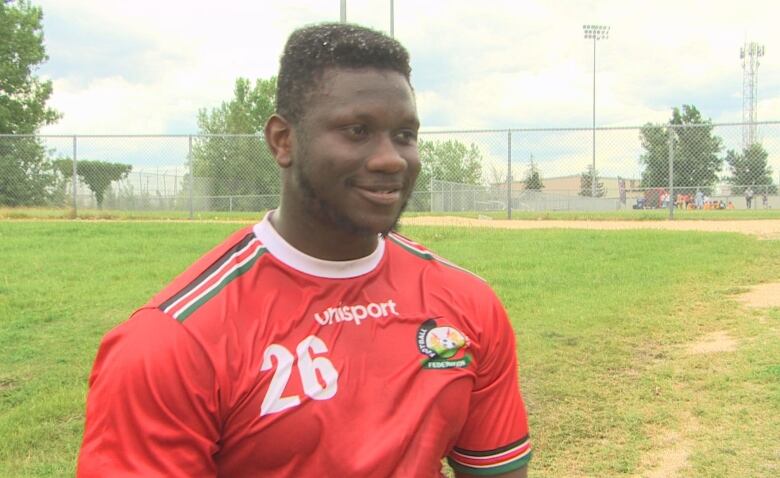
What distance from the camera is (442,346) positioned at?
179 centimetres

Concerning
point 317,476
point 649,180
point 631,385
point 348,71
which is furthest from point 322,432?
point 649,180

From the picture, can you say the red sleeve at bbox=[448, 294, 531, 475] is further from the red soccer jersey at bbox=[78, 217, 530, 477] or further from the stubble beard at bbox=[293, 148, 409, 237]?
the stubble beard at bbox=[293, 148, 409, 237]

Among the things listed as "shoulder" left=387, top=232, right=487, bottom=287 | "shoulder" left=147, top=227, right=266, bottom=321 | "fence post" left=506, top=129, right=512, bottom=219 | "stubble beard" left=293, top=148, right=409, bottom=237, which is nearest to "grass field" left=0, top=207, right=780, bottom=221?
"fence post" left=506, top=129, right=512, bottom=219

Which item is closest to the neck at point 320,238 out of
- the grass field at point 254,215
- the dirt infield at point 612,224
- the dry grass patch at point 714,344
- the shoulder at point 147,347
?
the shoulder at point 147,347

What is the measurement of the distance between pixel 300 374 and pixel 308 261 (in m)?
0.29

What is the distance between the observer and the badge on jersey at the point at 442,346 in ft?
5.81

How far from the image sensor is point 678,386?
14.8 ft

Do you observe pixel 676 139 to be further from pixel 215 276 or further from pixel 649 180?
pixel 215 276

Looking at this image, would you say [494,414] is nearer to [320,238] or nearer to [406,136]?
[320,238]

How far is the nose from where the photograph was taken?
168 centimetres

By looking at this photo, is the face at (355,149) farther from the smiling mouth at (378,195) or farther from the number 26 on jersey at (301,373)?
the number 26 on jersey at (301,373)

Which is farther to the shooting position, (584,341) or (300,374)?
(584,341)

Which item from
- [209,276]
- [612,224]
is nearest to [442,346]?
[209,276]

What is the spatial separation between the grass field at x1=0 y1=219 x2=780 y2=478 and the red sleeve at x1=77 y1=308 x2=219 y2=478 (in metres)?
2.18
